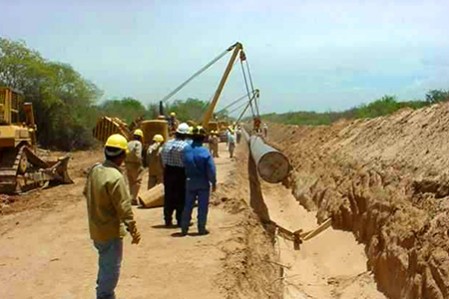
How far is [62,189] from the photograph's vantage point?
67.7ft

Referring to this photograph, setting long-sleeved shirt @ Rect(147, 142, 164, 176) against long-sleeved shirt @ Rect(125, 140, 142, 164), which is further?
long-sleeved shirt @ Rect(147, 142, 164, 176)

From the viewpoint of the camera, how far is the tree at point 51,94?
42.2m

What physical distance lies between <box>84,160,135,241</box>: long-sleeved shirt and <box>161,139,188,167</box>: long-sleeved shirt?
4721 millimetres

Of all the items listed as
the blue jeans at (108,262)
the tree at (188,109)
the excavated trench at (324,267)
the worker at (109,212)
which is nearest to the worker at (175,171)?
the excavated trench at (324,267)

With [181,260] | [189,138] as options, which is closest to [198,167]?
[189,138]

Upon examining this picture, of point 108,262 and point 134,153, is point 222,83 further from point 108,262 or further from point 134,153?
point 108,262

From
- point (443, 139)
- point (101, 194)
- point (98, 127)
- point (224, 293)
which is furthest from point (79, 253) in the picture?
point (98, 127)

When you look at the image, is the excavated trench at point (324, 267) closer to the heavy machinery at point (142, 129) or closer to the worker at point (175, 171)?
the worker at point (175, 171)

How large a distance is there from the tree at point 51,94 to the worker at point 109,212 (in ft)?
122

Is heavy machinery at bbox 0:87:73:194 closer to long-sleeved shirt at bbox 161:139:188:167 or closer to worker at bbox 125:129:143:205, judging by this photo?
worker at bbox 125:129:143:205

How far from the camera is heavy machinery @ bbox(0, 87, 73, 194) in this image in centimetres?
1908

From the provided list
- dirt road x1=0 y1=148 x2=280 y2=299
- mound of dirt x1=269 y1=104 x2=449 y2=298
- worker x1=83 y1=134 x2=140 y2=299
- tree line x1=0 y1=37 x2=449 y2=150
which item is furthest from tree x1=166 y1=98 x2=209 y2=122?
worker x1=83 y1=134 x2=140 y2=299

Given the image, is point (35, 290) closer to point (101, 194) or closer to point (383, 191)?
point (101, 194)

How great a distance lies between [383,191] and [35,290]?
25.3 ft
